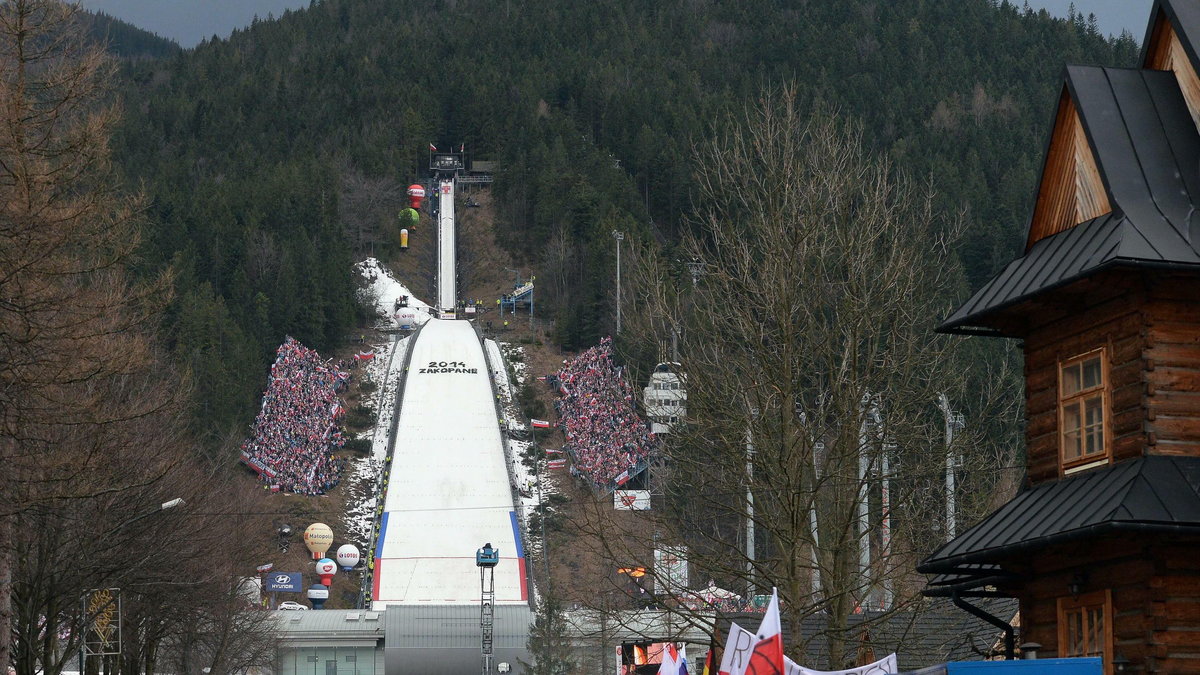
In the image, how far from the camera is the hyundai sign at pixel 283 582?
68625mm

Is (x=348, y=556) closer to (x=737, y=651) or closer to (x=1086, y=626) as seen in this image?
(x=1086, y=626)

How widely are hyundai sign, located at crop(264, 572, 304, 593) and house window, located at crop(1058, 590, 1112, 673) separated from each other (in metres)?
55.5

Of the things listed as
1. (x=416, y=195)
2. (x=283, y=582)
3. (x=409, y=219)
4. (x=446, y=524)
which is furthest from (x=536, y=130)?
(x=283, y=582)

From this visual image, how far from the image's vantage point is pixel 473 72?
577ft

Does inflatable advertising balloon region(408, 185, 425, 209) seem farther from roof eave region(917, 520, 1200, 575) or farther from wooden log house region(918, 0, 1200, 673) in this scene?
roof eave region(917, 520, 1200, 575)

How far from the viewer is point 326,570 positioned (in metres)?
71.2

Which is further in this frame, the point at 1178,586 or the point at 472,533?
the point at 472,533

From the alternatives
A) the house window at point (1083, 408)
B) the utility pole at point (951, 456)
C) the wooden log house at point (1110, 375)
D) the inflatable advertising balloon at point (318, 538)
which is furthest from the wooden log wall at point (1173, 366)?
the inflatable advertising balloon at point (318, 538)

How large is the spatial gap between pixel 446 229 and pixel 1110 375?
418 feet

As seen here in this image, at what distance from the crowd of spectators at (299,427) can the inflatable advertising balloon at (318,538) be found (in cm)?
722

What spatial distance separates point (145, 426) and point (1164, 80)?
24125 millimetres

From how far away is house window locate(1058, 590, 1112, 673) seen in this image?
15.4 metres

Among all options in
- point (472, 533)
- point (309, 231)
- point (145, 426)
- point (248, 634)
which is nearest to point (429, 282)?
point (309, 231)

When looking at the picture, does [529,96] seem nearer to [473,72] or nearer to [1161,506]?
[473,72]
